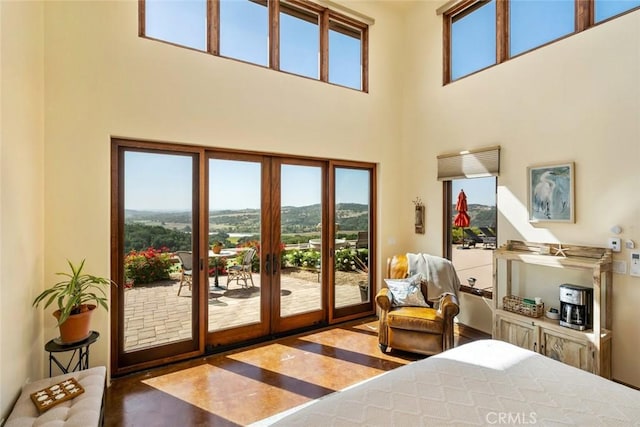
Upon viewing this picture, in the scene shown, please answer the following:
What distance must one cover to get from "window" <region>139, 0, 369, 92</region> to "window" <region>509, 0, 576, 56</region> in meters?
1.92

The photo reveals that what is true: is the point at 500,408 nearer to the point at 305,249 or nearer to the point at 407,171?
the point at 305,249

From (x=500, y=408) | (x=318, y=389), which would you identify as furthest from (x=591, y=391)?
(x=318, y=389)

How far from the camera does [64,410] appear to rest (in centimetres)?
184

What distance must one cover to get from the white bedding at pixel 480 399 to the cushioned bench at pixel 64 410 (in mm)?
1237

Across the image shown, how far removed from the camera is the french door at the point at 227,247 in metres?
3.14

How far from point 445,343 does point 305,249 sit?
2011 millimetres

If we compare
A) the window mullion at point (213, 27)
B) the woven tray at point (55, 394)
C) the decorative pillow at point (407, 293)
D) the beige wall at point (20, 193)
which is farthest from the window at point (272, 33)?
the woven tray at point (55, 394)

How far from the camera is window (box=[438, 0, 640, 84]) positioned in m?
3.06

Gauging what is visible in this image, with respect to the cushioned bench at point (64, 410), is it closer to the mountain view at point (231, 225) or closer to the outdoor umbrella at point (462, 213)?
the mountain view at point (231, 225)

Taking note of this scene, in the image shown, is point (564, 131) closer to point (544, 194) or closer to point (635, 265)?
point (544, 194)

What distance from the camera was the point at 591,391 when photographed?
155 centimetres

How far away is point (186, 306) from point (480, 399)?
296 cm

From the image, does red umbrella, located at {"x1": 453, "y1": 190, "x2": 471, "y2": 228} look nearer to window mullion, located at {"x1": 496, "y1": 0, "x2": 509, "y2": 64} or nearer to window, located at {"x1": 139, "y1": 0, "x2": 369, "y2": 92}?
window mullion, located at {"x1": 496, "y1": 0, "x2": 509, "y2": 64}

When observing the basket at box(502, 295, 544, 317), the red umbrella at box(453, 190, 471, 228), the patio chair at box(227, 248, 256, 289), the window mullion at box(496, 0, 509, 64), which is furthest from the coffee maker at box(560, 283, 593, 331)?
the patio chair at box(227, 248, 256, 289)
